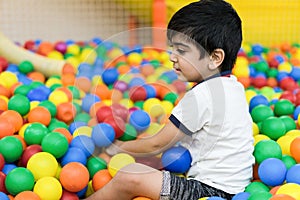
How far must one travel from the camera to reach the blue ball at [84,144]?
133 cm

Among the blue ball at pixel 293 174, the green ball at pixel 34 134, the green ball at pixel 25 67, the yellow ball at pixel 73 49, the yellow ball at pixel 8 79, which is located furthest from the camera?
the yellow ball at pixel 73 49

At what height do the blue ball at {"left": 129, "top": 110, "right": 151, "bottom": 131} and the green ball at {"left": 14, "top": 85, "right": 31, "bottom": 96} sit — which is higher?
the blue ball at {"left": 129, "top": 110, "right": 151, "bottom": 131}

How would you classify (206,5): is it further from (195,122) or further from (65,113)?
(65,113)

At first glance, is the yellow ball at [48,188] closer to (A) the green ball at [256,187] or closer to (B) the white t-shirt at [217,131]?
(B) the white t-shirt at [217,131]

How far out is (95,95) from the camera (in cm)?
175

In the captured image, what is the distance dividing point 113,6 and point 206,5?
174 cm

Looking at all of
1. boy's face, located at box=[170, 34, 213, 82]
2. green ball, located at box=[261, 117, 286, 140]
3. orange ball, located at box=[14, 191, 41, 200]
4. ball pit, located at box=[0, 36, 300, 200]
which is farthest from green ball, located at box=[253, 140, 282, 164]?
orange ball, located at box=[14, 191, 41, 200]

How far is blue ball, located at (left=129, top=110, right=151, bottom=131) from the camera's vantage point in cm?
147

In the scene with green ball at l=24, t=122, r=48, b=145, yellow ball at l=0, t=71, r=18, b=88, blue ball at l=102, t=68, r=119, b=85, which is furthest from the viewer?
blue ball at l=102, t=68, r=119, b=85

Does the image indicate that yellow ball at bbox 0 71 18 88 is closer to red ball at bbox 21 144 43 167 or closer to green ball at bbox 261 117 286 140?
red ball at bbox 21 144 43 167

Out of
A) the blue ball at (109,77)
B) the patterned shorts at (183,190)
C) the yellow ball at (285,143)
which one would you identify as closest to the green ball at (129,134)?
the patterned shorts at (183,190)

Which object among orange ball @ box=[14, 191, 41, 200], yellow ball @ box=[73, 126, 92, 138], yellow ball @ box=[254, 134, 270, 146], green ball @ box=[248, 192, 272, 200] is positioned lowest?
orange ball @ box=[14, 191, 41, 200]

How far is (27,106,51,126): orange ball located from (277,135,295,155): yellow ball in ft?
2.25

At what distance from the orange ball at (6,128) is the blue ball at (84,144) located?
18cm
